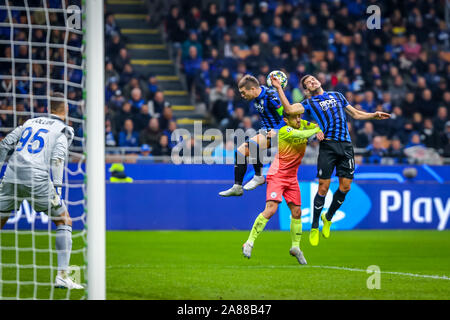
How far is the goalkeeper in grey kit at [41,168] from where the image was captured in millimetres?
7645

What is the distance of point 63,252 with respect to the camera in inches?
302

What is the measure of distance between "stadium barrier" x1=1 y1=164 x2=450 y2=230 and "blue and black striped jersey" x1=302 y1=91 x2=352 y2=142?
5.20m

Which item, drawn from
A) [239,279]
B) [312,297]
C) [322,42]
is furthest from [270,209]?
[322,42]

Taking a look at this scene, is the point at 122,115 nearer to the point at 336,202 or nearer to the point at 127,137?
the point at 127,137

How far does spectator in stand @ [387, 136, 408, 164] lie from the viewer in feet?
52.0

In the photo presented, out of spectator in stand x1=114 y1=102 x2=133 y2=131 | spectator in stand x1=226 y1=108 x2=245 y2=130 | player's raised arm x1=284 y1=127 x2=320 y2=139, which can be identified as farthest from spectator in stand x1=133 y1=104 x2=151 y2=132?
player's raised arm x1=284 y1=127 x2=320 y2=139

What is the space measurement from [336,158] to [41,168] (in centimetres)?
385

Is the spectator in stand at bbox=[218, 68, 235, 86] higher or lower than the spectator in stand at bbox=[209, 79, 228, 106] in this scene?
higher

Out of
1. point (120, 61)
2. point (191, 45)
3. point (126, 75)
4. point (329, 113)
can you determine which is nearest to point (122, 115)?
point (126, 75)

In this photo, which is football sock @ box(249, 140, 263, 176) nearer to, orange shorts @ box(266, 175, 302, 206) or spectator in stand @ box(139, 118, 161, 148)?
orange shorts @ box(266, 175, 302, 206)

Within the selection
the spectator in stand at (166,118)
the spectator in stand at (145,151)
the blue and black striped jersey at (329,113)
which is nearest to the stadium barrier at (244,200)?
the spectator in stand at (145,151)

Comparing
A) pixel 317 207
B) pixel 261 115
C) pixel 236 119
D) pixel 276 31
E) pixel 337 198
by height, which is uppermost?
pixel 276 31
